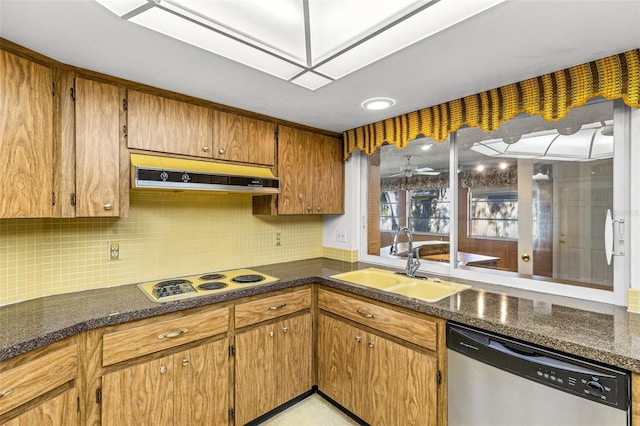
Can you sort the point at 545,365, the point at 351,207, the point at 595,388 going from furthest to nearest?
1. the point at 351,207
2. the point at 545,365
3. the point at 595,388

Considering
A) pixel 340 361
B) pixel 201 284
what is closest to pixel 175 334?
pixel 201 284

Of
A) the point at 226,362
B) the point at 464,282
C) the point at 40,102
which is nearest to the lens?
the point at 40,102

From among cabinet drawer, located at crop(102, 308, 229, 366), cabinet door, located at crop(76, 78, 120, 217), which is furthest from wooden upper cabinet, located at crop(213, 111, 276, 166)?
cabinet drawer, located at crop(102, 308, 229, 366)

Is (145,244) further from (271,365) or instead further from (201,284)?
(271,365)

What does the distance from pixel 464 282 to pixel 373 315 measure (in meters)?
0.70

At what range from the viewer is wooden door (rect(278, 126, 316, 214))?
2496mm

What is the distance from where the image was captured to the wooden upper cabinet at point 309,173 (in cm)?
252

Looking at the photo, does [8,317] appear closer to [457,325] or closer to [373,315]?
[373,315]

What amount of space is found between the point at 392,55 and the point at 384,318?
4.72ft

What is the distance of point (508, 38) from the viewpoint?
1299 millimetres

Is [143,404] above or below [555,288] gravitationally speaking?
below

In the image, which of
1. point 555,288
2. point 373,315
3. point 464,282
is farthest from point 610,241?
point 373,315

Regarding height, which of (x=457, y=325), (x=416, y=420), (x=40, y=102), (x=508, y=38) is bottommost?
(x=416, y=420)

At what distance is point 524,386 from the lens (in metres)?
1.28
